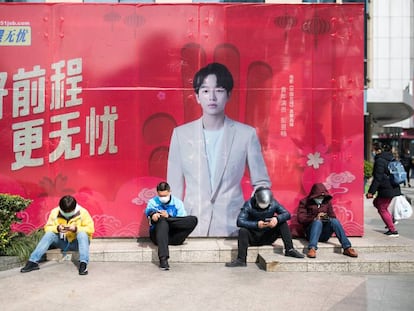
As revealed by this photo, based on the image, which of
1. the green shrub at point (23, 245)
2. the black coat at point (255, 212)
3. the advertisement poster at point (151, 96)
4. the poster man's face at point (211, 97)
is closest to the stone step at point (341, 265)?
the black coat at point (255, 212)

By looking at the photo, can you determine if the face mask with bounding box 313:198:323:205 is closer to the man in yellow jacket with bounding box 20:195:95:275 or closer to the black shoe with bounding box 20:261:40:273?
the man in yellow jacket with bounding box 20:195:95:275

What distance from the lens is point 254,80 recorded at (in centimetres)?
813

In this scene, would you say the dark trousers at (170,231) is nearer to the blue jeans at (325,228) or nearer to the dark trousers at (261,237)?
the dark trousers at (261,237)

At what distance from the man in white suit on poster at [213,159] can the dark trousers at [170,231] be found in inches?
27.7

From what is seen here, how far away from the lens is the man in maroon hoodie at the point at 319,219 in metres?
7.12

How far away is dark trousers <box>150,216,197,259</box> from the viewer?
22.5ft

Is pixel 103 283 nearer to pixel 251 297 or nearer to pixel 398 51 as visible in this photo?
pixel 251 297

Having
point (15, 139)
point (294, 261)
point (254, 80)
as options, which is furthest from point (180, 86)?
point (294, 261)

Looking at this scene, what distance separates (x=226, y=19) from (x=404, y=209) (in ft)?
16.0

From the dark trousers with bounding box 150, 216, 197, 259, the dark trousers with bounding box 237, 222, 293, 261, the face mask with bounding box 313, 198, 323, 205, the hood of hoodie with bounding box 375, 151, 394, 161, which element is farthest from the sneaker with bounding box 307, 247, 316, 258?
the hood of hoodie with bounding box 375, 151, 394, 161

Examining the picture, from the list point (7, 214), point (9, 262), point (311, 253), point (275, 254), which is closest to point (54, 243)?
point (9, 262)

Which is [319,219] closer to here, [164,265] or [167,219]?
[167,219]

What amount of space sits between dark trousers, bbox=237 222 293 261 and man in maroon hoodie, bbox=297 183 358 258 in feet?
1.25

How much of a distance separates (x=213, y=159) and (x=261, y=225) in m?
1.65
